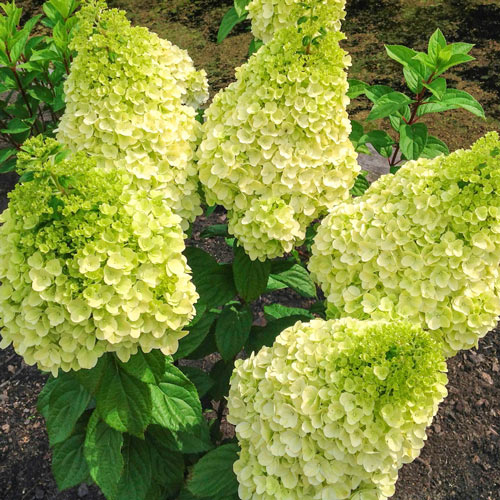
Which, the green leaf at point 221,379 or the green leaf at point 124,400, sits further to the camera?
the green leaf at point 221,379

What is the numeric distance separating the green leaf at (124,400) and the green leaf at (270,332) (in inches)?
25.5

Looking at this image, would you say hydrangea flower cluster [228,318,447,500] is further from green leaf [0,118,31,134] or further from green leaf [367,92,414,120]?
green leaf [0,118,31,134]

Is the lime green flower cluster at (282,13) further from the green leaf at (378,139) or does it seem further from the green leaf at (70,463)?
the green leaf at (70,463)

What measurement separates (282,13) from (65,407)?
144 cm

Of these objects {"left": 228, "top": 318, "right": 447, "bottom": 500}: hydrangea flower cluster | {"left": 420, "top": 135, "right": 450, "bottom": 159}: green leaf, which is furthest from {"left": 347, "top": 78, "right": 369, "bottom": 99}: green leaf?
{"left": 228, "top": 318, "right": 447, "bottom": 500}: hydrangea flower cluster

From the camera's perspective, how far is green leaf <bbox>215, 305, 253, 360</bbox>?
6.75ft

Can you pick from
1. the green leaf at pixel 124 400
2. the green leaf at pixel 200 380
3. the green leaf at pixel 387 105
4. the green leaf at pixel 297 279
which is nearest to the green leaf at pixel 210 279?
the green leaf at pixel 297 279

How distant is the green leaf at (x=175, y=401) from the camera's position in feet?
5.78

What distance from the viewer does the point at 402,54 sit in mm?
2230

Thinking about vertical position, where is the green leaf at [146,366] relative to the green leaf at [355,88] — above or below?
below

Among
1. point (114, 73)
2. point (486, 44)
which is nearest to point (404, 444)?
point (114, 73)

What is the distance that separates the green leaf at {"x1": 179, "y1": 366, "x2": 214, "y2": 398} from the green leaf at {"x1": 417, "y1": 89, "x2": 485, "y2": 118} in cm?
138

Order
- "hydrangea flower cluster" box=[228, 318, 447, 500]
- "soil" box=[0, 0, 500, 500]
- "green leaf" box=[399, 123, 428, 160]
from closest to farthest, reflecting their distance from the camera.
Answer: "hydrangea flower cluster" box=[228, 318, 447, 500], "green leaf" box=[399, 123, 428, 160], "soil" box=[0, 0, 500, 500]

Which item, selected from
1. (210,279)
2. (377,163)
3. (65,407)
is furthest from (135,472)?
(377,163)
